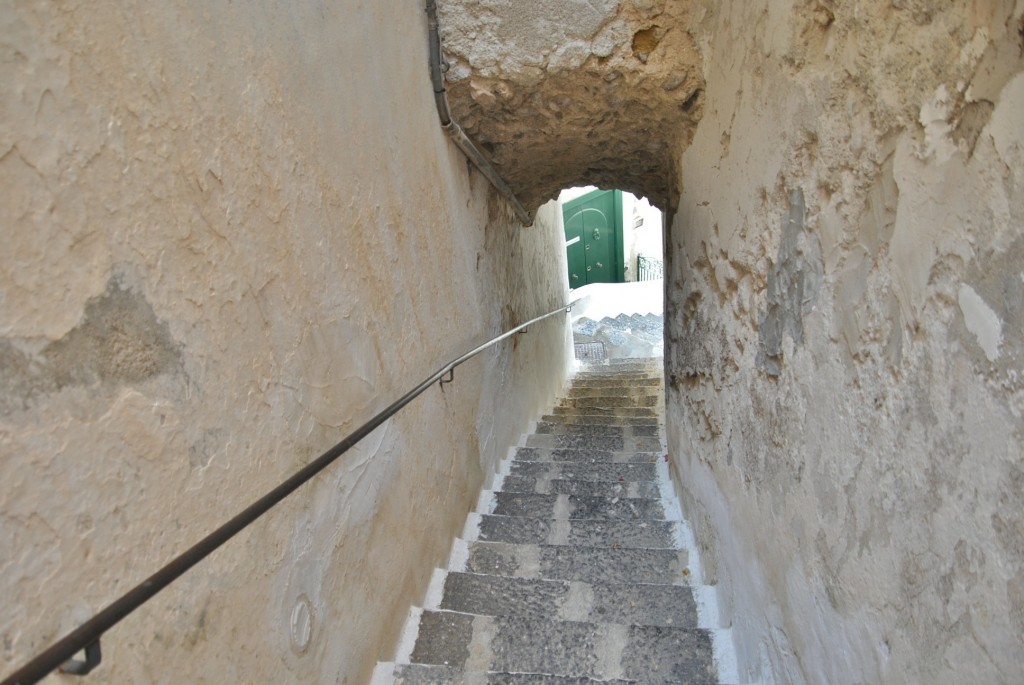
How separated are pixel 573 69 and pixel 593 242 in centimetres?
865

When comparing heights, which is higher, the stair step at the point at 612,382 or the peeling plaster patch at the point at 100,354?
the peeling plaster patch at the point at 100,354

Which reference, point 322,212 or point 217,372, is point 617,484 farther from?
point 217,372

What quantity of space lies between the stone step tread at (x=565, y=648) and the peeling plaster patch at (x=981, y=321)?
1.24 meters

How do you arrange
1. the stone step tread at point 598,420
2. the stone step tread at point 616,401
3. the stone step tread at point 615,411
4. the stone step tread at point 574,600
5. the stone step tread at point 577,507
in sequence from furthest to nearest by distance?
1. the stone step tread at point 616,401
2. the stone step tread at point 615,411
3. the stone step tread at point 598,420
4. the stone step tread at point 577,507
5. the stone step tread at point 574,600

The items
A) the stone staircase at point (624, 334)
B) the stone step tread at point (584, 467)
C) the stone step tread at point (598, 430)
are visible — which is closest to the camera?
the stone step tread at point (584, 467)

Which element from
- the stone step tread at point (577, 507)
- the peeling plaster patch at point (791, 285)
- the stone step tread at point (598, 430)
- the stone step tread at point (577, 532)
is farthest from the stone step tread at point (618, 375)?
the peeling plaster patch at point (791, 285)

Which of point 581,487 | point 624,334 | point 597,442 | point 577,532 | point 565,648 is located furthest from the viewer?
point 624,334

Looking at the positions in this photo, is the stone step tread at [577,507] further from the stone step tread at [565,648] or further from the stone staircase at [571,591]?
the stone step tread at [565,648]

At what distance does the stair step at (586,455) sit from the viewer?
3.28 meters

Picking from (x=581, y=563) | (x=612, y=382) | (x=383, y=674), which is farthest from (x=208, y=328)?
(x=612, y=382)

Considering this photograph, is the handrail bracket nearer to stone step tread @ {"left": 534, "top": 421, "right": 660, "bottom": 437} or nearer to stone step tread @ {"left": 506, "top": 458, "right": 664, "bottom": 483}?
stone step tread @ {"left": 506, "top": 458, "right": 664, "bottom": 483}

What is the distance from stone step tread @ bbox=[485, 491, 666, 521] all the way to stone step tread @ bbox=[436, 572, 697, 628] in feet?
1.78

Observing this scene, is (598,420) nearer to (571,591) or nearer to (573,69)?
(571,591)

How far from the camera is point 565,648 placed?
1711mm
